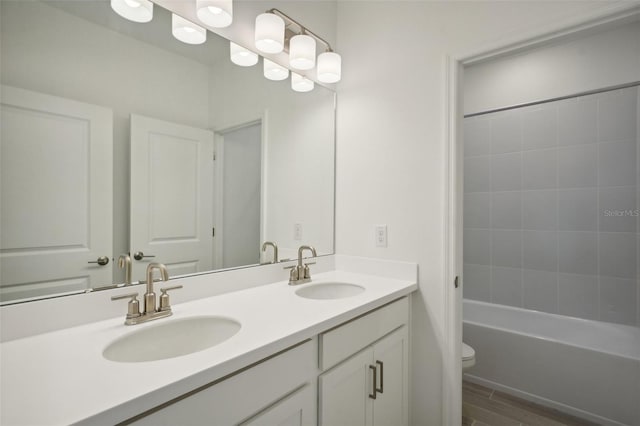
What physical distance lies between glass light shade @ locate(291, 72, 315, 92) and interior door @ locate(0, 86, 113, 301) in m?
0.98

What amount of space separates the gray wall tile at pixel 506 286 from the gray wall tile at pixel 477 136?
1.04m

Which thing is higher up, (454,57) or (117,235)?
(454,57)

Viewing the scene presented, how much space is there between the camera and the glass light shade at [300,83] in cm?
174

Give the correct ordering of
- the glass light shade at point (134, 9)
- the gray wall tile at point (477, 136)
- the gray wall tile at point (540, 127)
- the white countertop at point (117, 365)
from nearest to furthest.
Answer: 1. the white countertop at point (117, 365)
2. the glass light shade at point (134, 9)
3. the gray wall tile at point (540, 127)
4. the gray wall tile at point (477, 136)

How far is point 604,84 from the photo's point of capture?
2.12 meters

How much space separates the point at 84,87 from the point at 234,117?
1.87 feet

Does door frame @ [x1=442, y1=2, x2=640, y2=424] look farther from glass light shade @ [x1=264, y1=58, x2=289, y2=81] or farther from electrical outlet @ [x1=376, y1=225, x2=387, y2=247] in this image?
glass light shade @ [x1=264, y1=58, x2=289, y2=81]

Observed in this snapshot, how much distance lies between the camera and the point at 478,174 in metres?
2.79

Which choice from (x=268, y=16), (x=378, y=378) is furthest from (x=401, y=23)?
(x=378, y=378)

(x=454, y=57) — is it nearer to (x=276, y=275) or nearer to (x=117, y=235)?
(x=276, y=275)

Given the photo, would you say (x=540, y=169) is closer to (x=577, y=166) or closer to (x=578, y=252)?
(x=577, y=166)

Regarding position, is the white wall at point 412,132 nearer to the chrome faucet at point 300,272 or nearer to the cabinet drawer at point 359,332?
the cabinet drawer at point 359,332

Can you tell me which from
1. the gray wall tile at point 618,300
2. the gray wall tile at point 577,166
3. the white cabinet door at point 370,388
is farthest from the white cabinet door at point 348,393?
the gray wall tile at point 577,166

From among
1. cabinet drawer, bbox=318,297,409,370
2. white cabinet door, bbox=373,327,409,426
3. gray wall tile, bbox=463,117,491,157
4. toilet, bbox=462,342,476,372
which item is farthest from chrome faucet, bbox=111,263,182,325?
gray wall tile, bbox=463,117,491,157
